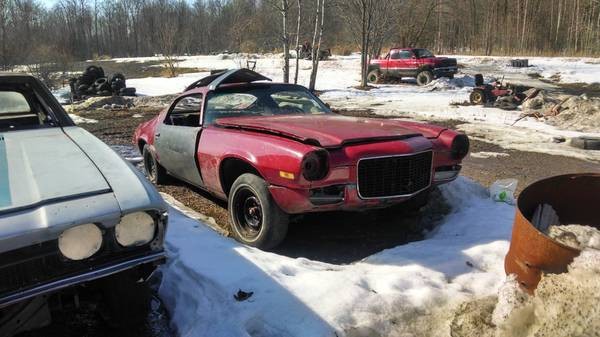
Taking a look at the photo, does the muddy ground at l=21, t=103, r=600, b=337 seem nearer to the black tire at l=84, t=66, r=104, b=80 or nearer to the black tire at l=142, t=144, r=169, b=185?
the black tire at l=142, t=144, r=169, b=185

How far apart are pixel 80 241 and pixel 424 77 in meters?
23.3

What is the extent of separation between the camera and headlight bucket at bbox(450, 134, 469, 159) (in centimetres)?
434

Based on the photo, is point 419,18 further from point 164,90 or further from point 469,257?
point 469,257

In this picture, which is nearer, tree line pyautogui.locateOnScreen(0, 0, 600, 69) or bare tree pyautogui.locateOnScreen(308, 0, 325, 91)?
bare tree pyautogui.locateOnScreen(308, 0, 325, 91)

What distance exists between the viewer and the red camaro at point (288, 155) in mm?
3680

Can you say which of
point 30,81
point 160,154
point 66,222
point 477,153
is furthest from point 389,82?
point 66,222

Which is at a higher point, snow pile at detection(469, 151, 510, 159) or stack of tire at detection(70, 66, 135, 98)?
stack of tire at detection(70, 66, 135, 98)

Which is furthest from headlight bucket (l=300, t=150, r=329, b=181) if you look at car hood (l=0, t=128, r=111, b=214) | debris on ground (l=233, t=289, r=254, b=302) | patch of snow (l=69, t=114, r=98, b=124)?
patch of snow (l=69, t=114, r=98, b=124)

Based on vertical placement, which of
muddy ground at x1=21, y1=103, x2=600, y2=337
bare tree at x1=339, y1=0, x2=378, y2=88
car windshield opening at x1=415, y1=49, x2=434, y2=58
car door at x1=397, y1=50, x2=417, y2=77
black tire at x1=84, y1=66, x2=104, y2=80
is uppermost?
bare tree at x1=339, y1=0, x2=378, y2=88

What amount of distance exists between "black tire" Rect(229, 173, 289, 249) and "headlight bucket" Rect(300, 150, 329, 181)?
1.51 ft

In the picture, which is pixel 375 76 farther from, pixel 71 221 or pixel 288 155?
pixel 71 221

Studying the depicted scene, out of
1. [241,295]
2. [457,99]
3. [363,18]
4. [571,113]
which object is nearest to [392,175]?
[241,295]

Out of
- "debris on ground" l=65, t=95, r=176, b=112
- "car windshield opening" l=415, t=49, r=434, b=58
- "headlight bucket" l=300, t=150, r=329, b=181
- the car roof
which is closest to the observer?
"headlight bucket" l=300, t=150, r=329, b=181

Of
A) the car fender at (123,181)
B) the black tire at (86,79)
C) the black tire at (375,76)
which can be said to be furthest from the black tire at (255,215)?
the black tire at (375,76)
